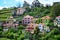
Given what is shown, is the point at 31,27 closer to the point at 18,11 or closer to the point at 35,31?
the point at 35,31

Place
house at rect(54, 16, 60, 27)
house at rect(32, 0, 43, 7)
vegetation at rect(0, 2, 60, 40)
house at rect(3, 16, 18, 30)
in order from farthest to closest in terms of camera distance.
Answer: house at rect(32, 0, 43, 7) < house at rect(3, 16, 18, 30) < house at rect(54, 16, 60, 27) < vegetation at rect(0, 2, 60, 40)

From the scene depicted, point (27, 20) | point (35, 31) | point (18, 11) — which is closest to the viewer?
point (35, 31)

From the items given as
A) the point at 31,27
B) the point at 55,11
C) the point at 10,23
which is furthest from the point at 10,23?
the point at 55,11

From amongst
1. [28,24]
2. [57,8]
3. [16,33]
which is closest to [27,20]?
[28,24]

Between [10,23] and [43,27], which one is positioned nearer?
[43,27]

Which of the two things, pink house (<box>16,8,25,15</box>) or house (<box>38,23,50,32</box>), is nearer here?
house (<box>38,23,50,32</box>)

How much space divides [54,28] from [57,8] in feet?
1.09

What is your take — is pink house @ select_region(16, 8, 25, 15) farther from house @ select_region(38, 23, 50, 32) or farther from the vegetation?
house @ select_region(38, 23, 50, 32)

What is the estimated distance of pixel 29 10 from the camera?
3.51m

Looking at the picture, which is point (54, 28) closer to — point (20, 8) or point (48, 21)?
point (48, 21)

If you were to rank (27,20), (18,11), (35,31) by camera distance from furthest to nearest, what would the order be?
1. (18,11)
2. (27,20)
3. (35,31)

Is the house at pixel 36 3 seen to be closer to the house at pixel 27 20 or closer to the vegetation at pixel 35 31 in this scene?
the vegetation at pixel 35 31

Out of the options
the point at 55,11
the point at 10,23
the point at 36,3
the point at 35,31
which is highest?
the point at 36,3

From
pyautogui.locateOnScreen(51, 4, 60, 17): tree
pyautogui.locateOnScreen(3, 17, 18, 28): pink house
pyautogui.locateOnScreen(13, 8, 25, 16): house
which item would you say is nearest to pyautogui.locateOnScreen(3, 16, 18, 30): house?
pyautogui.locateOnScreen(3, 17, 18, 28): pink house
